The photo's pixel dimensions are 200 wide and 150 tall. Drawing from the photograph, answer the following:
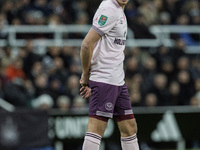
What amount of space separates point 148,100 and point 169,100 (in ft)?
3.12

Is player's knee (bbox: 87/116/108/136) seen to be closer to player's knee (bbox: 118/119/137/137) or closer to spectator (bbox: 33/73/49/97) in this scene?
player's knee (bbox: 118/119/137/137)

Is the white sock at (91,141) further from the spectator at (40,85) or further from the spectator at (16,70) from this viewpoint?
the spectator at (16,70)

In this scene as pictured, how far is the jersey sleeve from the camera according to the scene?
18.4 ft

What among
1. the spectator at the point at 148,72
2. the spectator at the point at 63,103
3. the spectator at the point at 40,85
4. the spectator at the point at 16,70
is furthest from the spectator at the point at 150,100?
the spectator at the point at 16,70

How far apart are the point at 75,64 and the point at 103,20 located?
8.25 m

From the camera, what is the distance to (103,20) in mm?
5590

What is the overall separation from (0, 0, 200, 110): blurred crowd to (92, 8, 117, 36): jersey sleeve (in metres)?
6.61

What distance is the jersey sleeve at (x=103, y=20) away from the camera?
5.59 metres

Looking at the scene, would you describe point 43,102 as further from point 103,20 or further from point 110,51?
point 103,20

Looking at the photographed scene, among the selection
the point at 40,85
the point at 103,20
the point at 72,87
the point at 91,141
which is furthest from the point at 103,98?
the point at 72,87

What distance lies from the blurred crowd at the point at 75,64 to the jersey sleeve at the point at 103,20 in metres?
6.61

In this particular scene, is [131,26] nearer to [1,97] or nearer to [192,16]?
[192,16]

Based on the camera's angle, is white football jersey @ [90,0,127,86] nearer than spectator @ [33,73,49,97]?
Yes

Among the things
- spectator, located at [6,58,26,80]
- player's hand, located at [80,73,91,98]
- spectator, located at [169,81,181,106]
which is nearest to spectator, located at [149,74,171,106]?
spectator, located at [169,81,181,106]
